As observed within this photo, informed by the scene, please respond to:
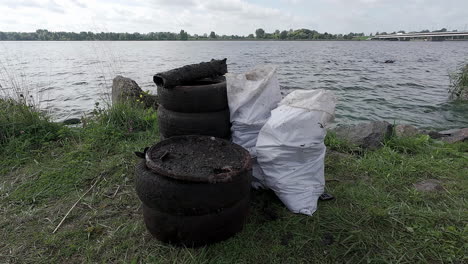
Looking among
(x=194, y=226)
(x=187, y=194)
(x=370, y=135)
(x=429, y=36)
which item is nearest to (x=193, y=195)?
(x=187, y=194)

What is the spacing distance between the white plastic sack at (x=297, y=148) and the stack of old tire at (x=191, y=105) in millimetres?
481

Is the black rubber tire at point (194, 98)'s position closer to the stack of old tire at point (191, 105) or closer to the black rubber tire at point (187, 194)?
the stack of old tire at point (191, 105)

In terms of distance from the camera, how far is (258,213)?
111 inches

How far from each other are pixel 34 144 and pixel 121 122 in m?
1.27

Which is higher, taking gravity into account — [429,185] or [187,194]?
[187,194]

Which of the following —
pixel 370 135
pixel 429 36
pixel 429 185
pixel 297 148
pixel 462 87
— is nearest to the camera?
pixel 297 148

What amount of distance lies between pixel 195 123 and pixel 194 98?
25 centimetres

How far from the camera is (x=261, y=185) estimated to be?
3.15m

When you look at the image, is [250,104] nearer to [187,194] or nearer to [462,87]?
[187,194]

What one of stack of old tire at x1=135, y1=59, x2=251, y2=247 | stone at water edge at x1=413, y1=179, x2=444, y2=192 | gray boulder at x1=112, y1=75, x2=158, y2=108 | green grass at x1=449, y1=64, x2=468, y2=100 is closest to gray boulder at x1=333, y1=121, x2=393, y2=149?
stone at water edge at x1=413, y1=179, x2=444, y2=192

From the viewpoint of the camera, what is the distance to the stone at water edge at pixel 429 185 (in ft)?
10.7

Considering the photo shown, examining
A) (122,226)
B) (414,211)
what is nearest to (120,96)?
(122,226)

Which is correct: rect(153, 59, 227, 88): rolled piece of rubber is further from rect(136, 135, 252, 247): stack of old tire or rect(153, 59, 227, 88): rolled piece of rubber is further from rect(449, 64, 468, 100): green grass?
rect(449, 64, 468, 100): green grass

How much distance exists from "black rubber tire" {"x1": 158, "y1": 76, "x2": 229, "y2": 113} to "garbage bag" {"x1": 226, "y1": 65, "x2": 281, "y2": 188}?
0.11 meters
